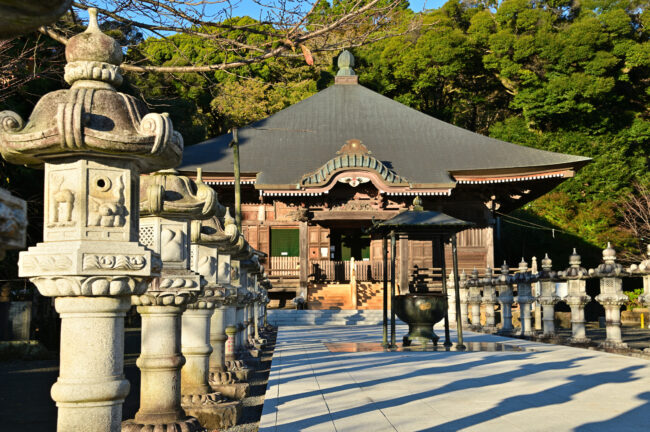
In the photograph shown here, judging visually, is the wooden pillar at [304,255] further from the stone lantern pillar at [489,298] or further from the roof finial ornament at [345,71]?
the roof finial ornament at [345,71]

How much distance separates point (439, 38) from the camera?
44.4 metres

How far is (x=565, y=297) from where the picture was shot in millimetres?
14445

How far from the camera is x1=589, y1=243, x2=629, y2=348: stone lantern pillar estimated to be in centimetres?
1236

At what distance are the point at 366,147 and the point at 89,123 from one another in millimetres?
27477

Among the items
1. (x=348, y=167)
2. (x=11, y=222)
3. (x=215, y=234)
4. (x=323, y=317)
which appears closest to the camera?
(x=11, y=222)

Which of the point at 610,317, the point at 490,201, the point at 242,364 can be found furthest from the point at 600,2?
the point at 242,364

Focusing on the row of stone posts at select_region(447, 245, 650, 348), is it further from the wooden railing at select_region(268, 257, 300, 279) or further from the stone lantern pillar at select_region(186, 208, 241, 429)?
the wooden railing at select_region(268, 257, 300, 279)

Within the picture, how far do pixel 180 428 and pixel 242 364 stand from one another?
14.0ft

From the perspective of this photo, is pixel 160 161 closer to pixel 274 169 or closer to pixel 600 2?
pixel 274 169

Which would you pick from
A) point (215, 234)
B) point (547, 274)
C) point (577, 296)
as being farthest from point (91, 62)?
point (547, 274)

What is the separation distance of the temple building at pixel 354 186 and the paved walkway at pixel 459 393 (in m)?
17.1

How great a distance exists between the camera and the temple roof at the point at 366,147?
29281 mm

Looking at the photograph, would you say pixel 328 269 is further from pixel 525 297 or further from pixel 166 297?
pixel 166 297

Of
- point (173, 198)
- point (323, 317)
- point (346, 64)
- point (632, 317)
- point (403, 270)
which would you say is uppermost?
point (346, 64)
